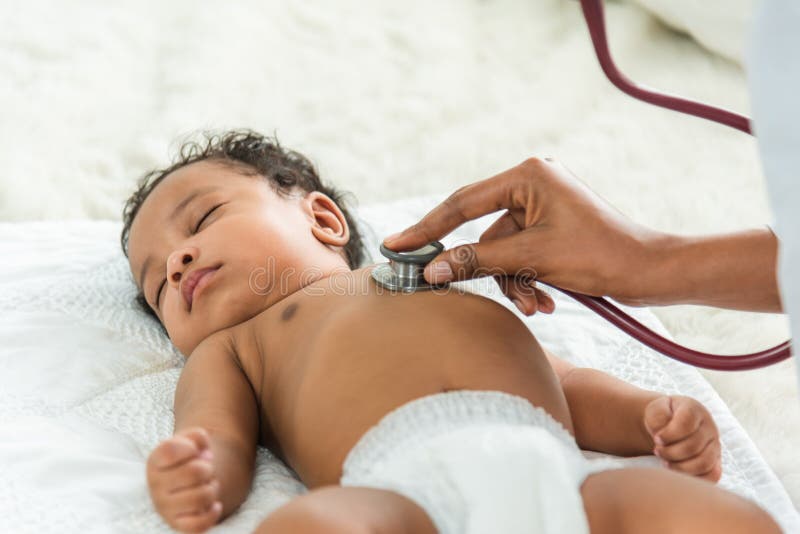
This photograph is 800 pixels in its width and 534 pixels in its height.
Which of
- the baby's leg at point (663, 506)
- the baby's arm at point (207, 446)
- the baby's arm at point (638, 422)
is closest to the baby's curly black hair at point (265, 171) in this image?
the baby's arm at point (207, 446)

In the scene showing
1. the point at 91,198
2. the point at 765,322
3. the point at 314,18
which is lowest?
the point at 91,198

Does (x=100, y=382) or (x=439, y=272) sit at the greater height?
(x=439, y=272)

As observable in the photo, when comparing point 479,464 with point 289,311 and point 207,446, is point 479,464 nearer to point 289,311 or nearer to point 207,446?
point 207,446

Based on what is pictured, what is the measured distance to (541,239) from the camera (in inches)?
42.6

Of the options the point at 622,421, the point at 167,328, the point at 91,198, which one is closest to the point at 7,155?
the point at 91,198

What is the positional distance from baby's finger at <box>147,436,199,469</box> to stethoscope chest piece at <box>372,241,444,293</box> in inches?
13.8

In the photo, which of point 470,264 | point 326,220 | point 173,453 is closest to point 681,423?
point 470,264

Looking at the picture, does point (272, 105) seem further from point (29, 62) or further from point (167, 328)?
point (167, 328)

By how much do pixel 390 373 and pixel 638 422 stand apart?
30 centimetres

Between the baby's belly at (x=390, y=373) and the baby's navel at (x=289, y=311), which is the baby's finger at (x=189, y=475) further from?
the baby's navel at (x=289, y=311)

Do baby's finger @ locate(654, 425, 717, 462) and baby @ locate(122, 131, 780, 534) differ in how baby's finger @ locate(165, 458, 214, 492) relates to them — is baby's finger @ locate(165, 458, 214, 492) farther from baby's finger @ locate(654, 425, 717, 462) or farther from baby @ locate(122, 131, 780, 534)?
baby's finger @ locate(654, 425, 717, 462)

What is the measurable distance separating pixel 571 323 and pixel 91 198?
907 mm

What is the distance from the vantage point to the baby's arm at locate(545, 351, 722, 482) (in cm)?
102

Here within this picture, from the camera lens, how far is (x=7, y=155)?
1819 mm
